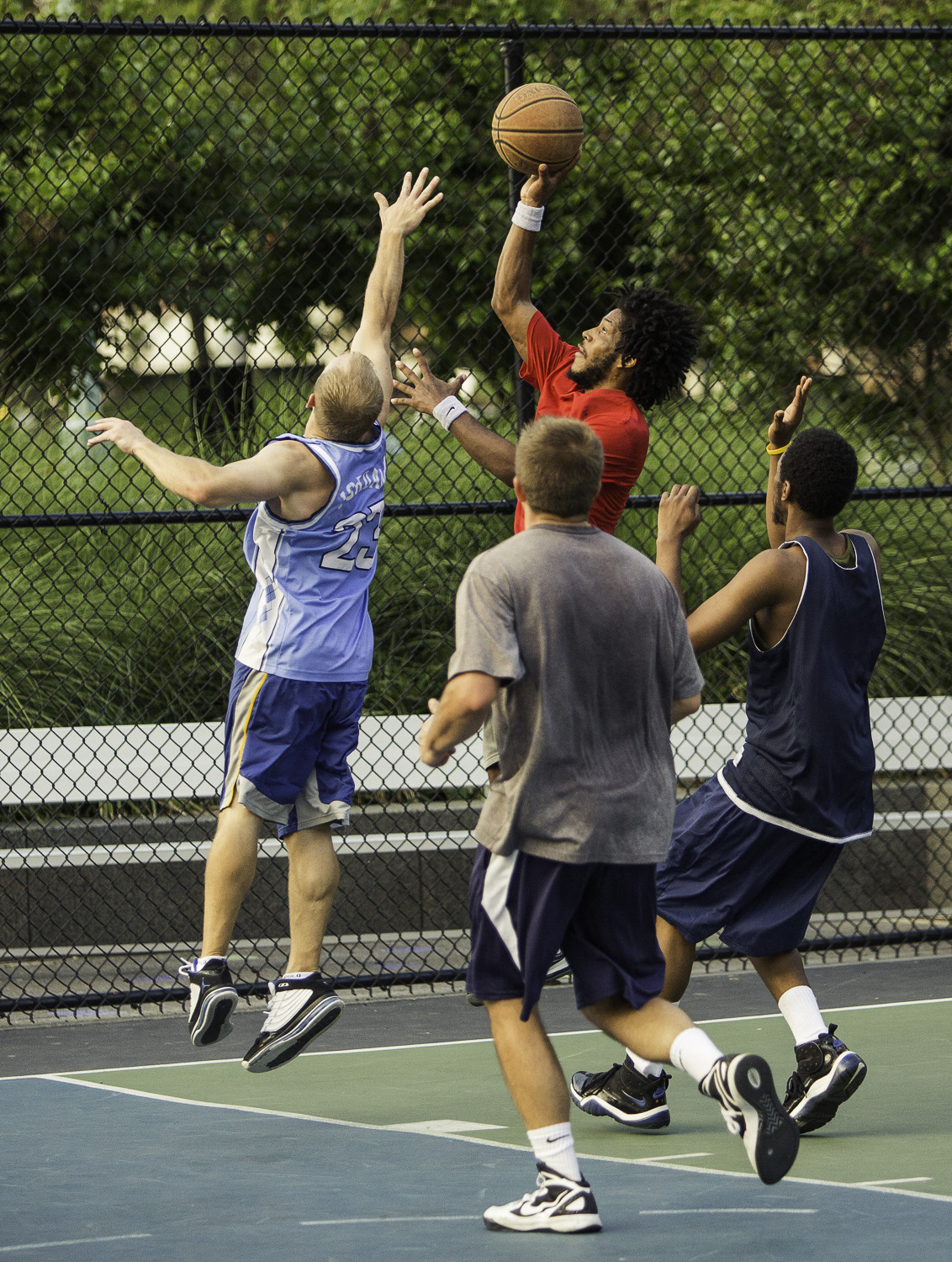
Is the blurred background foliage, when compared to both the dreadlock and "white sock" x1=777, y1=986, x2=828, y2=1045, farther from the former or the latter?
"white sock" x1=777, y1=986, x2=828, y2=1045

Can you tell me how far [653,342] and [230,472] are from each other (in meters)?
1.36

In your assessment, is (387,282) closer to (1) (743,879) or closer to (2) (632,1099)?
(1) (743,879)

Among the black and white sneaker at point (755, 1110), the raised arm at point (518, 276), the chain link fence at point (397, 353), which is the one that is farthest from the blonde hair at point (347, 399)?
the black and white sneaker at point (755, 1110)

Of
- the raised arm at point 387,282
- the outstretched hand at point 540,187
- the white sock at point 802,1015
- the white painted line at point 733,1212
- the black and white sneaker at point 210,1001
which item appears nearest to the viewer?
the white painted line at point 733,1212

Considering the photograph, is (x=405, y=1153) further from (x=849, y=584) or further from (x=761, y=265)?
(x=761, y=265)

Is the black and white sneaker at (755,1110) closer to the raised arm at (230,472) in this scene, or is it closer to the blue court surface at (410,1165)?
the blue court surface at (410,1165)

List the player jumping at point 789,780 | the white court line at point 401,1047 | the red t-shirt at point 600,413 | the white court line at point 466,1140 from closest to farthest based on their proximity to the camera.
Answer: the white court line at point 466,1140 → the player jumping at point 789,780 → the red t-shirt at point 600,413 → the white court line at point 401,1047

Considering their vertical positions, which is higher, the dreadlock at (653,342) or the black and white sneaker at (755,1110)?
the dreadlock at (653,342)

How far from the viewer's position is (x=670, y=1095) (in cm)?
540

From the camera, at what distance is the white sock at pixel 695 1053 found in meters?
3.86

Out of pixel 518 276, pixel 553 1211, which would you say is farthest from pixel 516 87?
pixel 553 1211

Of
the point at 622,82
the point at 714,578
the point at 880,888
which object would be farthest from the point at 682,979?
the point at 622,82

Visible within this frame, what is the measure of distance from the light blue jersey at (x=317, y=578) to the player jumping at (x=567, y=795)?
3.95 feet

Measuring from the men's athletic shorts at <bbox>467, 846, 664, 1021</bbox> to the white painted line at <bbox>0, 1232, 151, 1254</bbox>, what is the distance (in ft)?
2.89
